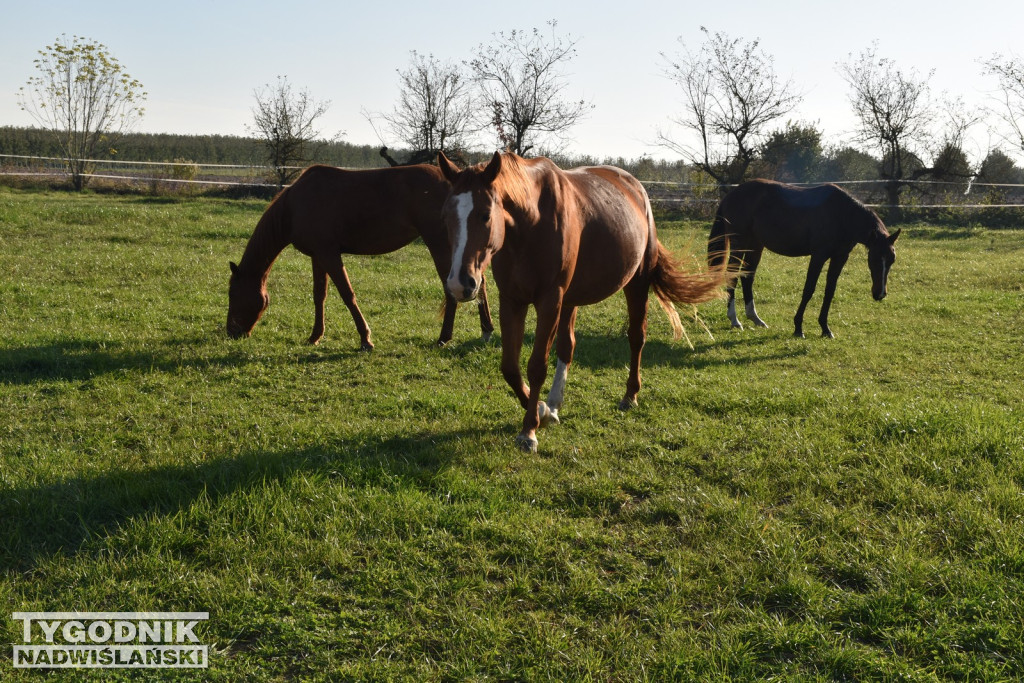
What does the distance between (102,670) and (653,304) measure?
9.68 meters

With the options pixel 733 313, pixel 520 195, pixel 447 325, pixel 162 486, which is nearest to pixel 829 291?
pixel 733 313

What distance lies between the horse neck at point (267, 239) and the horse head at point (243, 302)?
108 millimetres

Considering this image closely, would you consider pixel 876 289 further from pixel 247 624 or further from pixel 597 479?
pixel 247 624

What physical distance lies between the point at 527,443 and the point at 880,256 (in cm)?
733

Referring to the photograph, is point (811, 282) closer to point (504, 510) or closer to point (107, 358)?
point (504, 510)

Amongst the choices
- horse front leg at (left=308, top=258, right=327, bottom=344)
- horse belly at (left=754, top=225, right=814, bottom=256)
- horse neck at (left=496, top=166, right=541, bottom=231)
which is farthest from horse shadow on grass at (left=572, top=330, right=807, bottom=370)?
horse neck at (left=496, top=166, right=541, bottom=231)

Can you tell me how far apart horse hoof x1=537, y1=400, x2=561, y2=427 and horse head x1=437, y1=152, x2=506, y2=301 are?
1668mm

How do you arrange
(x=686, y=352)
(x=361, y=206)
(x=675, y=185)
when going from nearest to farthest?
(x=361, y=206) → (x=686, y=352) → (x=675, y=185)

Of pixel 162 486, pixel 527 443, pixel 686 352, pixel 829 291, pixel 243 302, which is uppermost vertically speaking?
pixel 829 291

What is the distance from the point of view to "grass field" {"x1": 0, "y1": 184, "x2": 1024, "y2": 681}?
2.75 metres

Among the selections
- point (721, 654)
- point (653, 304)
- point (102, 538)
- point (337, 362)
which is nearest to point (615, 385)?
point (337, 362)

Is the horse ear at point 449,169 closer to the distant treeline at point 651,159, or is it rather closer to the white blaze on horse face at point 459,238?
the white blaze on horse face at point 459,238

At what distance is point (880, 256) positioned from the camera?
9664 millimetres

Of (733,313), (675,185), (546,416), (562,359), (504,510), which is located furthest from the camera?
(675,185)
